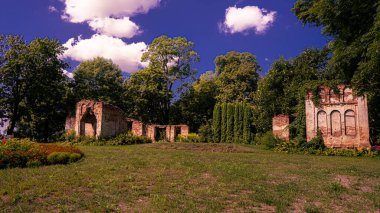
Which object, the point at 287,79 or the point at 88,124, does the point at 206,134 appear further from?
the point at 88,124

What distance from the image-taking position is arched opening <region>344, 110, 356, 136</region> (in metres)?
20.2

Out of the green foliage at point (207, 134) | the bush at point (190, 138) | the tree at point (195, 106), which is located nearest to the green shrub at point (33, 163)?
the bush at point (190, 138)

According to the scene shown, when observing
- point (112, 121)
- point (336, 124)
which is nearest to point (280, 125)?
point (336, 124)

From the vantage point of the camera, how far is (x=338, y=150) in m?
19.3

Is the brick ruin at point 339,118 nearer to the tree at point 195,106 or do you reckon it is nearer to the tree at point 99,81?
the tree at point 195,106

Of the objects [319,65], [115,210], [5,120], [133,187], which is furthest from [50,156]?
[5,120]

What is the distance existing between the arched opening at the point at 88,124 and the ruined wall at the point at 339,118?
1836cm

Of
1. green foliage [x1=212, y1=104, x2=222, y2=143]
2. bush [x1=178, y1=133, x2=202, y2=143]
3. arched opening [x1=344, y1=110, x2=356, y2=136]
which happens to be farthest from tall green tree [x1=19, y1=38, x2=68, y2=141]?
arched opening [x1=344, y1=110, x2=356, y2=136]

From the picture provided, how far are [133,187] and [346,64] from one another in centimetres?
1048

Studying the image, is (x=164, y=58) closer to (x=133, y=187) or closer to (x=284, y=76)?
(x=284, y=76)

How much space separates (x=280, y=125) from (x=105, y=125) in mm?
15297

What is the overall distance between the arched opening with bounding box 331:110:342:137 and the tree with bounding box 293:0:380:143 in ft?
26.0

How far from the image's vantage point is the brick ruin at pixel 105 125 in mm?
26234

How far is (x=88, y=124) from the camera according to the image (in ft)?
92.2
